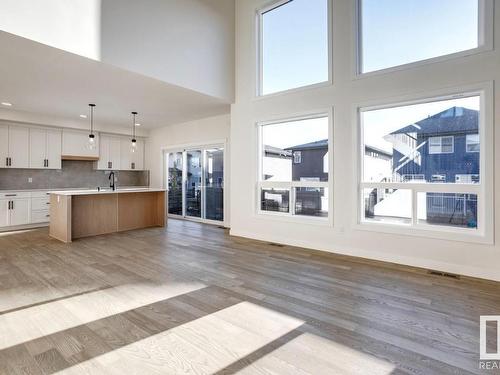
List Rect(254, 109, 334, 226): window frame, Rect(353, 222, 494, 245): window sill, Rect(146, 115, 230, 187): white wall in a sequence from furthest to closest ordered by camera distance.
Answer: Rect(146, 115, 230, 187): white wall
Rect(254, 109, 334, 226): window frame
Rect(353, 222, 494, 245): window sill

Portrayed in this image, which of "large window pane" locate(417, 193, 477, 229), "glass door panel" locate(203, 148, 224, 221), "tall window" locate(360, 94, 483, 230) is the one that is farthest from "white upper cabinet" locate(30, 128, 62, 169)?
"large window pane" locate(417, 193, 477, 229)

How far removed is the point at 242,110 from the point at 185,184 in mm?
3226

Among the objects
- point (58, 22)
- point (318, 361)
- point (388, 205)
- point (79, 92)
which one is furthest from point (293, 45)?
point (318, 361)

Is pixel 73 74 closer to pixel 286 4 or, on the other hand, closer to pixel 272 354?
pixel 286 4

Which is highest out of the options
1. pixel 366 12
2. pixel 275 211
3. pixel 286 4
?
pixel 286 4

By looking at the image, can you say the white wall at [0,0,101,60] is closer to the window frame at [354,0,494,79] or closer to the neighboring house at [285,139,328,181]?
the neighboring house at [285,139,328,181]

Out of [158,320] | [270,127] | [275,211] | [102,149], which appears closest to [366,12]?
[270,127]

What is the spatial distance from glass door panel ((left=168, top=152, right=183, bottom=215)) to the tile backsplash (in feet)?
3.63

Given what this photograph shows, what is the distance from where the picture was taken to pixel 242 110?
18.3ft

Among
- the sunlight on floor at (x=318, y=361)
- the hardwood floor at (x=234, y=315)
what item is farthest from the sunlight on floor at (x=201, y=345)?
the sunlight on floor at (x=318, y=361)

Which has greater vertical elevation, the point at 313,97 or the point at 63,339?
the point at 313,97

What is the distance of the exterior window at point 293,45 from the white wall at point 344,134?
211 millimetres

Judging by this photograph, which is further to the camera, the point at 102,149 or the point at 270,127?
the point at 102,149

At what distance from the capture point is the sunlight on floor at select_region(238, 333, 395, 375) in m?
1.73
